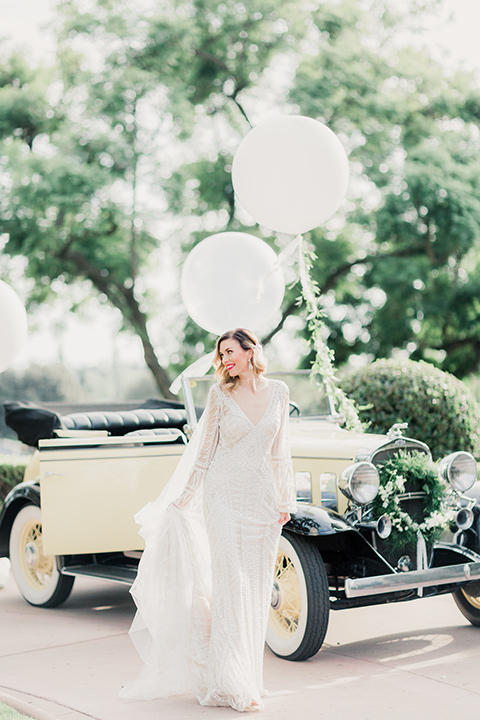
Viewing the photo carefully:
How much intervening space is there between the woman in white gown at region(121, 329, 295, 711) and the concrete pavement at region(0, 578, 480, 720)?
0.22 m

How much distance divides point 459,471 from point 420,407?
3.32 m

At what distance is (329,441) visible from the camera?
5.68 metres

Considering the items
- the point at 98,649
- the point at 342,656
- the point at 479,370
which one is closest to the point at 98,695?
the point at 98,649

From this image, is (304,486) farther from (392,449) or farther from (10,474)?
(10,474)

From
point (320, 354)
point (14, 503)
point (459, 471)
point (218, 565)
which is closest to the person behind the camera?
point (218, 565)

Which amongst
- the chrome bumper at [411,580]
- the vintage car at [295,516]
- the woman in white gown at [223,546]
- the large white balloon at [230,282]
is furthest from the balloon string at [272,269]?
the chrome bumper at [411,580]

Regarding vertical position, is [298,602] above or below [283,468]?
below

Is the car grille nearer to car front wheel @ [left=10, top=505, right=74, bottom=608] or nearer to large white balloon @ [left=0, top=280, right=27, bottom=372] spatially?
car front wheel @ [left=10, top=505, right=74, bottom=608]

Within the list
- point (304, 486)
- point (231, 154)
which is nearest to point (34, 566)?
point (304, 486)

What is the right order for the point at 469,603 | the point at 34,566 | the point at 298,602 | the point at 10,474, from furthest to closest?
the point at 10,474, the point at 34,566, the point at 469,603, the point at 298,602

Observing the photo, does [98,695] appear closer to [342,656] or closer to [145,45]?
[342,656]

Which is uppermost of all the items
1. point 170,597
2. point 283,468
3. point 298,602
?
point 283,468

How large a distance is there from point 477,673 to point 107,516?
2579 mm

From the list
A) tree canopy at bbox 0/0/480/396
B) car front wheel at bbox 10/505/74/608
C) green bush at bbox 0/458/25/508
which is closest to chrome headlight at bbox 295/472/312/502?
car front wheel at bbox 10/505/74/608
